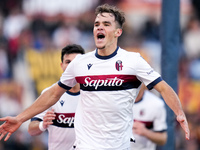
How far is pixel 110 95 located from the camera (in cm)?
551

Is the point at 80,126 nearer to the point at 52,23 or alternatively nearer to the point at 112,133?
the point at 112,133

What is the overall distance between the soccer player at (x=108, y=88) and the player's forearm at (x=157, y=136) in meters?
1.71

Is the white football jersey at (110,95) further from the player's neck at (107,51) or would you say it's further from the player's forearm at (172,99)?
the player's forearm at (172,99)

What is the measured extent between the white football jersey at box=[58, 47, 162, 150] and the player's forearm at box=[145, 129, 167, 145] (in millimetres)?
1745

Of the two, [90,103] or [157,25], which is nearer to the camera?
[90,103]

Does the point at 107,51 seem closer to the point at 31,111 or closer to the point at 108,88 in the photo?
the point at 108,88

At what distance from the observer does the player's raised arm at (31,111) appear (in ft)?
18.9

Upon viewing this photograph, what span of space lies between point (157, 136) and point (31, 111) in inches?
99.7

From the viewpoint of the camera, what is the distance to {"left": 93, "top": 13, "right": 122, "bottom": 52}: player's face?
5617mm

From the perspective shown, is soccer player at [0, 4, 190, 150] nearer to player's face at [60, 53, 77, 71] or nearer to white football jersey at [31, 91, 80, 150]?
white football jersey at [31, 91, 80, 150]

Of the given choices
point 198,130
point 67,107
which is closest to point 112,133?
point 67,107

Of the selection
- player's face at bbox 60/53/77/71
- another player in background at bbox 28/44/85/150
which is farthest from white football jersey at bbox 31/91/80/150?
player's face at bbox 60/53/77/71

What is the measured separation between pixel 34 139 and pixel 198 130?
4818 mm

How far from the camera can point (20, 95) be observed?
14070 millimetres
